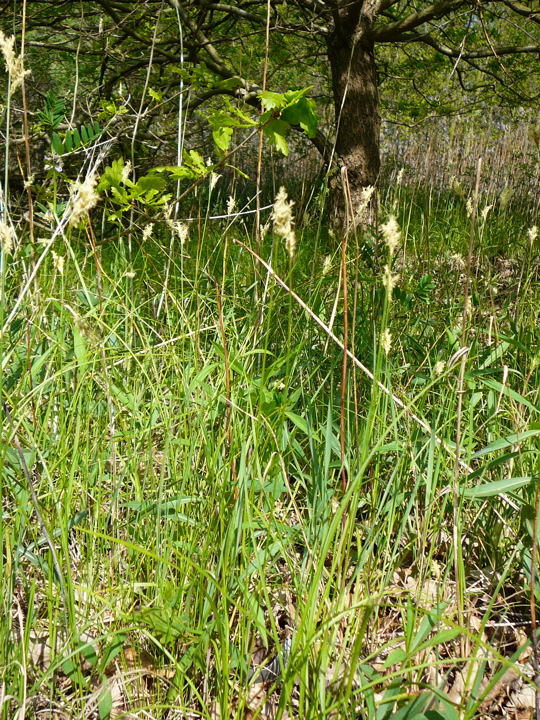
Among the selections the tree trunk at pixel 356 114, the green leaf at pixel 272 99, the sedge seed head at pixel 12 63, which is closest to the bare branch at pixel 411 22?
the tree trunk at pixel 356 114

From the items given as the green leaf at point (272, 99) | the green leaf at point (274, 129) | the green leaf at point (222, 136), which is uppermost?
the green leaf at point (272, 99)

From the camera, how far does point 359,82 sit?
12.4ft

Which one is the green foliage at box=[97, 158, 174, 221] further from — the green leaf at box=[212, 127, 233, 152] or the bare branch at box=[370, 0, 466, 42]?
the bare branch at box=[370, 0, 466, 42]

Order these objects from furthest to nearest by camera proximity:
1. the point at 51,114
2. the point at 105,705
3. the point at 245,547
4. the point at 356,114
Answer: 1. the point at 356,114
2. the point at 51,114
3. the point at 245,547
4. the point at 105,705

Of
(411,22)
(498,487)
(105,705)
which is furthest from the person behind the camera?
(411,22)

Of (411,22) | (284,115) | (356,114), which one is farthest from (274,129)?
(411,22)

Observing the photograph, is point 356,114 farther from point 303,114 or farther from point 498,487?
point 498,487

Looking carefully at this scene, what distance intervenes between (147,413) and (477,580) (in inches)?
30.7

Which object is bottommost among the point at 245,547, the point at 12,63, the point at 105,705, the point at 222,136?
the point at 105,705

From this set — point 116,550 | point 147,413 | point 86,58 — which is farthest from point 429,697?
point 86,58

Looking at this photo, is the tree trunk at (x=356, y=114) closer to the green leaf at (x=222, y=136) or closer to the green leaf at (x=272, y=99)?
the green leaf at (x=222, y=136)

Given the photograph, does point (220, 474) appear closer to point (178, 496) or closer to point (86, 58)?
point (178, 496)

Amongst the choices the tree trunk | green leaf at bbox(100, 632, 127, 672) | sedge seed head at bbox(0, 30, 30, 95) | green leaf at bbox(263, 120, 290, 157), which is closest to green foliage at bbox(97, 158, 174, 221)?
green leaf at bbox(263, 120, 290, 157)

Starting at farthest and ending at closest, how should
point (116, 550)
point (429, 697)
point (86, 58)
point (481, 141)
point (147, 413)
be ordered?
1. point (481, 141)
2. point (86, 58)
3. point (147, 413)
4. point (116, 550)
5. point (429, 697)
